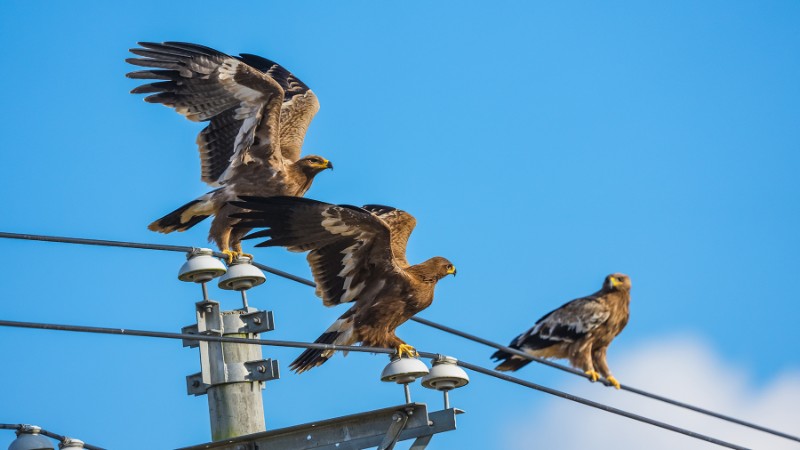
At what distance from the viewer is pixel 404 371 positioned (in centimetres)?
771

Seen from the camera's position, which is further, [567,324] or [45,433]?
[567,324]

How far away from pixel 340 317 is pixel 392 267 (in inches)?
22.7

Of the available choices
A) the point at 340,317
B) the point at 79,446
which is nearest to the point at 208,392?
the point at 79,446

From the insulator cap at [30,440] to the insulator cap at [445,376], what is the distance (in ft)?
7.26

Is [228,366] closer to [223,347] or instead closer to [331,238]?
[223,347]

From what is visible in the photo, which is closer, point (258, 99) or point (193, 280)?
point (193, 280)

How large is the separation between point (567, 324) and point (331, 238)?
3.02 meters

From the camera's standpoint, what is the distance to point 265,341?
7.16 meters

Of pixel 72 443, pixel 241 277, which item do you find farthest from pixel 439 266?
pixel 72 443

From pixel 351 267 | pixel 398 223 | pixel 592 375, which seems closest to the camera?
pixel 351 267

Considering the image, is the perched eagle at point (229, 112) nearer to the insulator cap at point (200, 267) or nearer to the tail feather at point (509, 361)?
the tail feather at point (509, 361)

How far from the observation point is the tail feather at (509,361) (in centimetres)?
1143

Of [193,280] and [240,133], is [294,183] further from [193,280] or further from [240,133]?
[193,280]

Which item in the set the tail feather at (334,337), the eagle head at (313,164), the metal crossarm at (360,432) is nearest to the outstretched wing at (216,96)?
the eagle head at (313,164)
